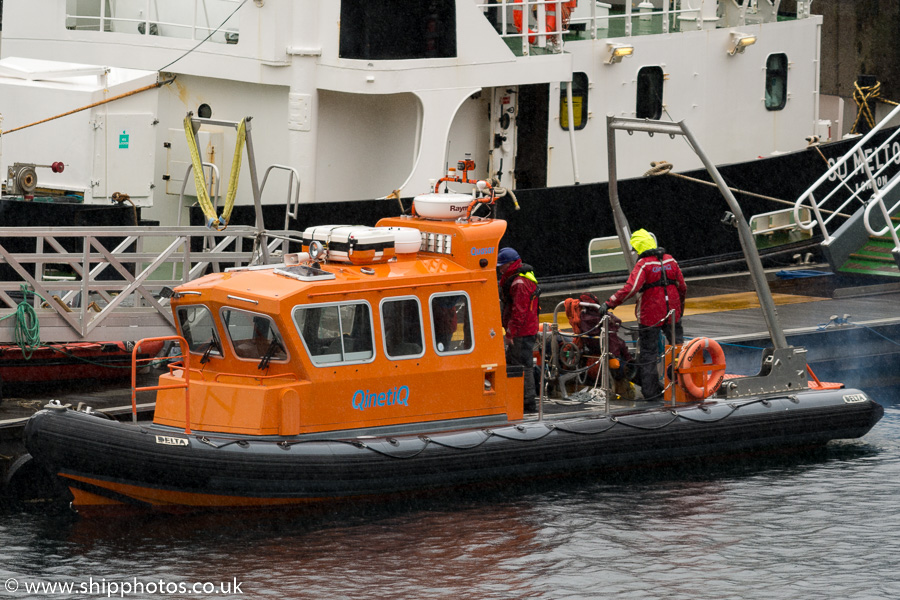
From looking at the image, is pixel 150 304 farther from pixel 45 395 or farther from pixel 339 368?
pixel 339 368

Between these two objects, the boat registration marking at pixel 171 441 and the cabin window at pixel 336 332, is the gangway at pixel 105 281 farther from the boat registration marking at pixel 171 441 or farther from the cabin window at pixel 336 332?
the boat registration marking at pixel 171 441

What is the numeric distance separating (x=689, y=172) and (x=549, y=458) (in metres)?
7.20

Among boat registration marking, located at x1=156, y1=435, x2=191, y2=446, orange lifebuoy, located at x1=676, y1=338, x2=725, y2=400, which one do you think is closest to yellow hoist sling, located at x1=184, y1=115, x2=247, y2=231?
boat registration marking, located at x1=156, y1=435, x2=191, y2=446

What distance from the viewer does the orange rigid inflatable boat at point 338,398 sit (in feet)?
29.0

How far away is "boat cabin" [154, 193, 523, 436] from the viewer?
29.7ft

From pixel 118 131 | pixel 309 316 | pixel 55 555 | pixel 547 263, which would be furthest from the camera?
pixel 547 263

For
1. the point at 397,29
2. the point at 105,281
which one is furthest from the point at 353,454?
the point at 397,29

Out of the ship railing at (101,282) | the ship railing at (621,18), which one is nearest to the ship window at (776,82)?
the ship railing at (621,18)

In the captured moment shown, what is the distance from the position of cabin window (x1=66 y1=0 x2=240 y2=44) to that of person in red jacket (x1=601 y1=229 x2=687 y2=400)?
635 cm

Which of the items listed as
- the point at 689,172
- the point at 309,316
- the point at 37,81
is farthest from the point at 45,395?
the point at 689,172

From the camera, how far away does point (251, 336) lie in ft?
30.2

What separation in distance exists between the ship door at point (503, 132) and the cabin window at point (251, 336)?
20.7 feet

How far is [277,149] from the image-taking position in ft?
45.9

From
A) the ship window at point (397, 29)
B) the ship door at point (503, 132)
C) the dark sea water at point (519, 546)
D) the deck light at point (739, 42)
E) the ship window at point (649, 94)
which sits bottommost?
the dark sea water at point (519, 546)
